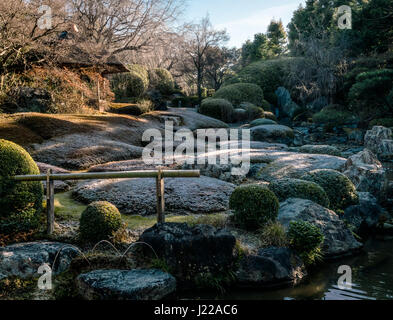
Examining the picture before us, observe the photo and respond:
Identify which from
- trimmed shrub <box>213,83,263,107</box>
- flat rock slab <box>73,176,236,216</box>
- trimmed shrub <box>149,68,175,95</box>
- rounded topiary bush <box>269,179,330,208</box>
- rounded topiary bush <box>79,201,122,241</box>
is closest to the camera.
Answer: rounded topiary bush <box>79,201,122,241</box>

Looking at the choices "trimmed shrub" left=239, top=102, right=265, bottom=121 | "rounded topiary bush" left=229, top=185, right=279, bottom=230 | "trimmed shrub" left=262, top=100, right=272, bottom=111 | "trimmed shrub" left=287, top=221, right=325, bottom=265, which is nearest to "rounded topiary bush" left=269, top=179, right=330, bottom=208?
"rounded topiary bush" left=229, top=185, right=279, bottom=230

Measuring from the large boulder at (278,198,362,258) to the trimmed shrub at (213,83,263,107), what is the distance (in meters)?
20.8

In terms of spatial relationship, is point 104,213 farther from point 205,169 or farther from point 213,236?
point 205,169

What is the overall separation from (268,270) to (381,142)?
42.1 ft

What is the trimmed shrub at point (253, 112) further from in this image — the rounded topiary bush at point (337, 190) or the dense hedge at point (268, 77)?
the rounded topiary bush at point (337, 190)

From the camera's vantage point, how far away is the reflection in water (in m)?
4.61

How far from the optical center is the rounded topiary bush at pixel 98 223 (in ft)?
17.6

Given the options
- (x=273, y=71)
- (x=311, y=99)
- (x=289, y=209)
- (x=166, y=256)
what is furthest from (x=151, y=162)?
(x=273, y=71)

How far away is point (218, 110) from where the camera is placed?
23750 millimetres

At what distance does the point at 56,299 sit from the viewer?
4336mm

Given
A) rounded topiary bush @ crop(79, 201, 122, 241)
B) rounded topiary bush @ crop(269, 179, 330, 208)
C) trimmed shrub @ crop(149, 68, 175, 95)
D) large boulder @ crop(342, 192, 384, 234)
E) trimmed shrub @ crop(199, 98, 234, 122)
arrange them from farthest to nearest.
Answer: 1. trimmed shrub @ crop(149, 68, 175, 95)
2. trimmed shrub @ crop(199, 98, 234, 122)
3. large boulder @ crop(342, 192, 384, 234)
4. rounded topiary bush @ crop(269, 179, 330, 208)
5. rounded topiary bush @ crop(79, 201, 122, 241)

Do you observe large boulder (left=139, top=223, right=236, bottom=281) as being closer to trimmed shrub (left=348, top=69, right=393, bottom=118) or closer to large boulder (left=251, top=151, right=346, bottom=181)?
large boulder (left=251, top=151, right=346, bottom=181)

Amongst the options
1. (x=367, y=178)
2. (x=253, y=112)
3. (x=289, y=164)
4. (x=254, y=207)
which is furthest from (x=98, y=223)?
(x=253, y=112)

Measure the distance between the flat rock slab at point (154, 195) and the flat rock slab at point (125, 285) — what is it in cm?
226
